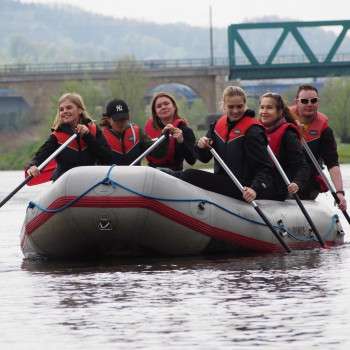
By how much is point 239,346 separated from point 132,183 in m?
4.79

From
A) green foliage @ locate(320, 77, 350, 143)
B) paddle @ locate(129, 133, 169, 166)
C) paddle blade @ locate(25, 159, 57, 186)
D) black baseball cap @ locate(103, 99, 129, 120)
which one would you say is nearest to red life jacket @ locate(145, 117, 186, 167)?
paddle @ locate(129, 133, 169, 166)

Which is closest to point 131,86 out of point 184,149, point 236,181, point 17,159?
point 17,159

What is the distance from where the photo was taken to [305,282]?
11336 mm

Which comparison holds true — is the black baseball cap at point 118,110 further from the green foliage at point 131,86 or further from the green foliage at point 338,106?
the green foliage at point 131,86

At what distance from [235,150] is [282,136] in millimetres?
814

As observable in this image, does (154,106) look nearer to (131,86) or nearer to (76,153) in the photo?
(76,153)

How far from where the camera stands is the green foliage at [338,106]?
8456 centimetres

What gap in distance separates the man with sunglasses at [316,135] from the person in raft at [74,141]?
7.41 feet

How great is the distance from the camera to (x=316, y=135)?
1539cm

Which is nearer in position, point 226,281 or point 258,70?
point 226,281

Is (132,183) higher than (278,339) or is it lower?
higher

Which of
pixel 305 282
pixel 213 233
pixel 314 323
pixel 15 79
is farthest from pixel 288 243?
pixel 15 79

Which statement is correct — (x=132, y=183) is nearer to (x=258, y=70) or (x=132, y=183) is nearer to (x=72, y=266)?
(x=72, y=266)

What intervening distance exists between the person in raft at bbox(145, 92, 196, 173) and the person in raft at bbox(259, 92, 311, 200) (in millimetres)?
786
